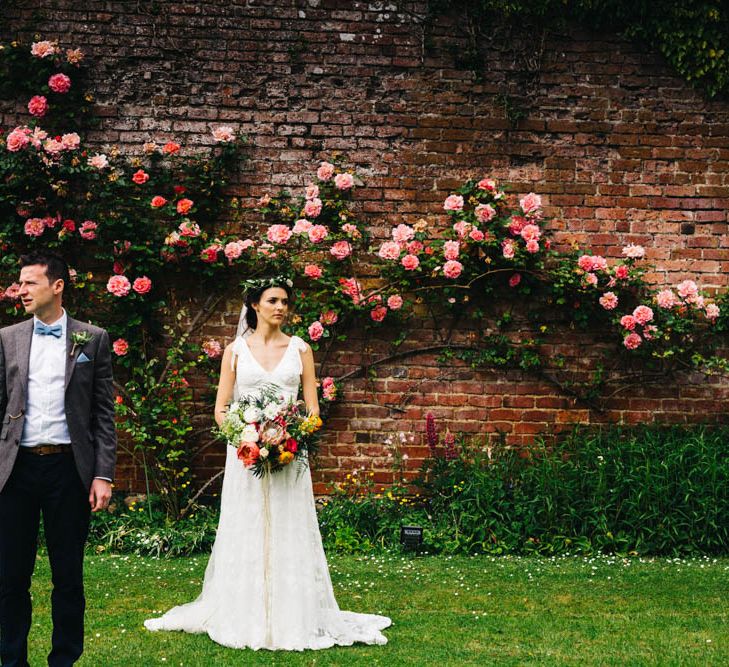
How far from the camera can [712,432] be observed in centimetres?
682

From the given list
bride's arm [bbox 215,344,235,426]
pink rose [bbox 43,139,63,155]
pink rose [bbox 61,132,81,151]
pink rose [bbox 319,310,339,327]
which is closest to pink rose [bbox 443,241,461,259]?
pink rose [bbox 319,310,339,327]

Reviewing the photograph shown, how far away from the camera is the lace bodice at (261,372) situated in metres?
4.55

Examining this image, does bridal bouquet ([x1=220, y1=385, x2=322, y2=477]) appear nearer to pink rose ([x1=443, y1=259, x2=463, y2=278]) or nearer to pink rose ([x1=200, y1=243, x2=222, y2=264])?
pink rose ([x1=200, y1=243, x2=222, y2=264])

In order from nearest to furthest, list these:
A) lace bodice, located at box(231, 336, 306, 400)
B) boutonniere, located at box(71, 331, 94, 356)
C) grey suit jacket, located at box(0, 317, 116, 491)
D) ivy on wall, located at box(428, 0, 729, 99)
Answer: grey suit jacket, located at box(0, 317, 116, 491), boutonniere, located at box(71, 331, 94, 356), lace bodice, located at box(231, 336, 306, 400), ivy on wall, located at box(428, 0, 729, 99)

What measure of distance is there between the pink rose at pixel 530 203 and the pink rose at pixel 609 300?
3.06 feet

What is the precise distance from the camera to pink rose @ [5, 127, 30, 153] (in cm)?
631

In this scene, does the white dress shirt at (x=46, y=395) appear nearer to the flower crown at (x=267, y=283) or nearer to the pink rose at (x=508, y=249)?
the flower crown at (x=267, y=283)

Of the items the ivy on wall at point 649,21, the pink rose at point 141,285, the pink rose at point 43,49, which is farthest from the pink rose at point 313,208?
the pink rose at point 43,49

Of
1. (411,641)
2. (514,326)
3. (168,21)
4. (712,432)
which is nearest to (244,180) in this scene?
(168,21)

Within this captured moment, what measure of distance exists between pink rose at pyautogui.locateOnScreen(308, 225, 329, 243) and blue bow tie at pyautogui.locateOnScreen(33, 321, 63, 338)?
3.12m

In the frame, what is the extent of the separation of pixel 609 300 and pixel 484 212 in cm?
128

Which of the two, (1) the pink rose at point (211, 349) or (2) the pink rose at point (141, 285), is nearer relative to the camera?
(2) the pink rose at point (141, 285)

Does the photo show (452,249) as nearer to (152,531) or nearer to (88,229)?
(88,229)

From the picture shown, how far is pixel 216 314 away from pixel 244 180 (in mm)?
1180
